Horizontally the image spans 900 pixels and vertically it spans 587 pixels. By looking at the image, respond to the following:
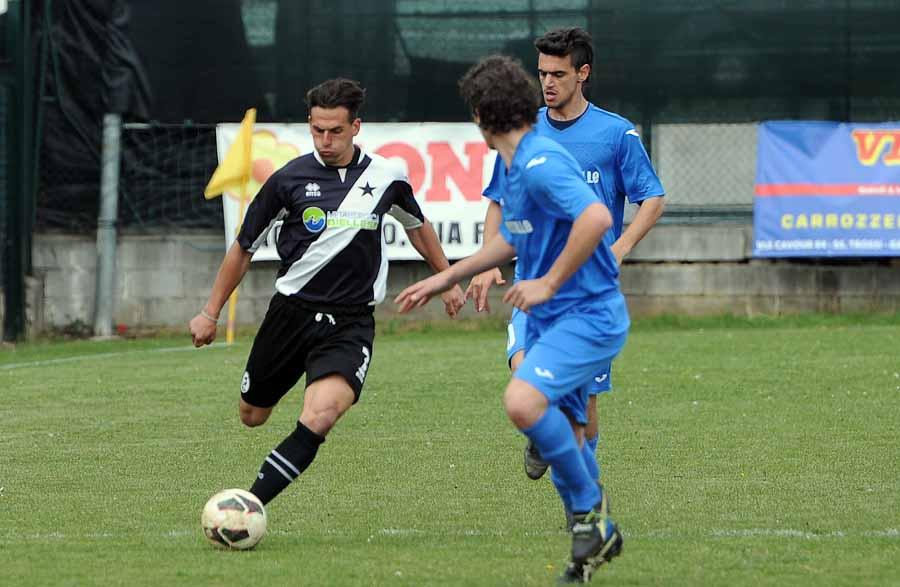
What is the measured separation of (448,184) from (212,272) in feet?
8.96

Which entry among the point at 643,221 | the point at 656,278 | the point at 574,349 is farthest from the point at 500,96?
the point at 656,278

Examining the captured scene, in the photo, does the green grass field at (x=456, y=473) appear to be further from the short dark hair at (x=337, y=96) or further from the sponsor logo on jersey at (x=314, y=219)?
the short dark hair at (x=337, y=96)

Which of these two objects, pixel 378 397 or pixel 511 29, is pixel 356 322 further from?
pixel 511 29

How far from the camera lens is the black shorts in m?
6.97

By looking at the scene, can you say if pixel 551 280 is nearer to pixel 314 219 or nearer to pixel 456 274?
pixel 456 274

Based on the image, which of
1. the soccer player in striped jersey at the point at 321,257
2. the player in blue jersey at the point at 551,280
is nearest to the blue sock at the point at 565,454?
the player in blue jersey at the point at 551,280

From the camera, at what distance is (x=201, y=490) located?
320 inches

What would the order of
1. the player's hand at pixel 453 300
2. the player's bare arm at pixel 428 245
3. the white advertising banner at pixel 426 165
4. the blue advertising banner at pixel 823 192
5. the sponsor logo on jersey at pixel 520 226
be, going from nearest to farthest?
the sponsor logo on jersey at pixel 520 226 → the player's hand at pixel 453 300 → the player's bare arm at pixel 428 245 → the blue advertising banner at pixel 823 192 → the white advertising banner at pixel 426 165

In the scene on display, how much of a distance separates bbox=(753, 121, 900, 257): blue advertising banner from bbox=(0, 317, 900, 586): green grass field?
7.38 ft

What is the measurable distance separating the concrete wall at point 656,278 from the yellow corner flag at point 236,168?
2.22ft

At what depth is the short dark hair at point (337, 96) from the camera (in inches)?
273

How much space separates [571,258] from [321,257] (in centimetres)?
181

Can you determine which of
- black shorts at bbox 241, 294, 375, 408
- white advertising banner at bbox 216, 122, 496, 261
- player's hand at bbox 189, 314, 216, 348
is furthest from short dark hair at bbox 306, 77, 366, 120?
white advertising banner at bbox 216, 122, 496, 261

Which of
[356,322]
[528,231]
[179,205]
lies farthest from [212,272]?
[528,231]
